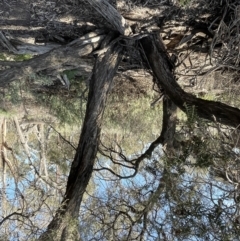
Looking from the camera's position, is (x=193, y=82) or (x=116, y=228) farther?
(x=193, y=82)

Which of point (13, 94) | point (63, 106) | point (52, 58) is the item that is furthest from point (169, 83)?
point (63, 106)

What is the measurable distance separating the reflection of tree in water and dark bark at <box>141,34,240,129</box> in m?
0.01

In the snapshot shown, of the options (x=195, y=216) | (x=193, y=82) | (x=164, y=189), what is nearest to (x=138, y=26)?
(x=193, y=82)

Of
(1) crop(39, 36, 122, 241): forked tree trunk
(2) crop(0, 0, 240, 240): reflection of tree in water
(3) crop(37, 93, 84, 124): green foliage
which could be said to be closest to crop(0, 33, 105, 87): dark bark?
(2) crop(0, 0, 240, 240): reflection of tree in water

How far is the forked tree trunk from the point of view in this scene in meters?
4.26

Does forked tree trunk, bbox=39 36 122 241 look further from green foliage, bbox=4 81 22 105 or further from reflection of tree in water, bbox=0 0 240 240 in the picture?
green foliage, bbox=4 81 22 105

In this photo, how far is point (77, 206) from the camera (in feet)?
14.0

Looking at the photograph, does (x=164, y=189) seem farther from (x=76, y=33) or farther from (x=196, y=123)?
(x=76, y=33)

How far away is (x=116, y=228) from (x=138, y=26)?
7.67 feet

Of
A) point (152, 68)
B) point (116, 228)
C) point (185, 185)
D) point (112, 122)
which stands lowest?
point (116, 228)

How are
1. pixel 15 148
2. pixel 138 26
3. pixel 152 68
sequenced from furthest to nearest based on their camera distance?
pixel 15 148
pixel 152 68
pixel 138 26

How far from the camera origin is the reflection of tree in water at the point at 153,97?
13.1ft

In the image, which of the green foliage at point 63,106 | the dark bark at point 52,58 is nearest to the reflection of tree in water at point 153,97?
the dark bark at point 52,58

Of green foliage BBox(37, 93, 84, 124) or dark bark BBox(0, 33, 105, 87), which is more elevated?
green foliage BBox(37, 93, 84, 124)
